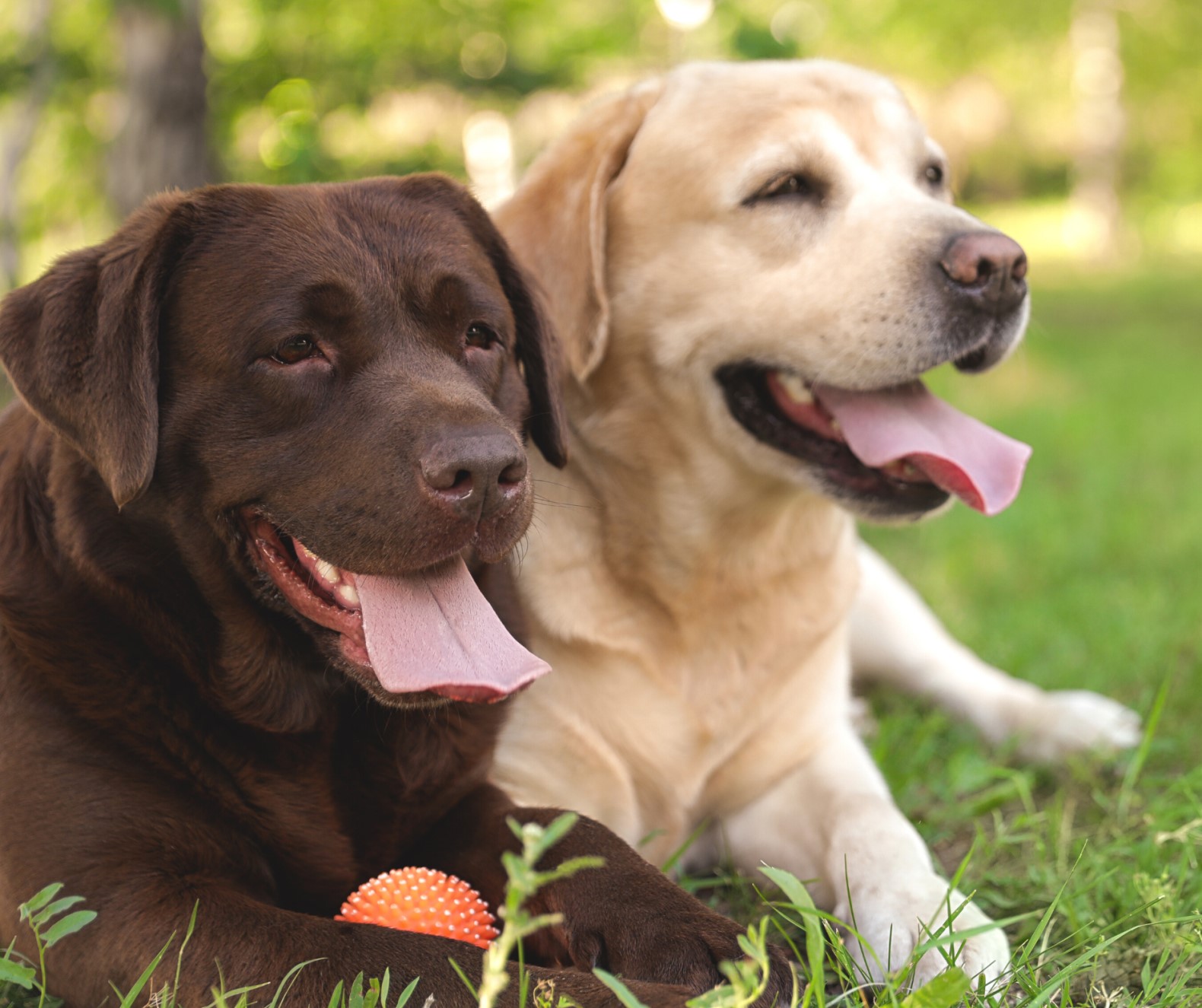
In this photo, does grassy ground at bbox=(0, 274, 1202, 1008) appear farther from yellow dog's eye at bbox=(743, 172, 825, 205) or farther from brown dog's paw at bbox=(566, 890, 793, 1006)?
yellow dog's eye at bbox=(743, 172, 825, 205)

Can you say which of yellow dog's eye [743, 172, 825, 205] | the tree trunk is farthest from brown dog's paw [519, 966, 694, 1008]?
the tree trunk

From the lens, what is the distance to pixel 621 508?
9.79ft

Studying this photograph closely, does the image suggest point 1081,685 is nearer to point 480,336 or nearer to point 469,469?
point 480,336

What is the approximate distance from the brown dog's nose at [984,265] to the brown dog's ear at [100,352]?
1551mm

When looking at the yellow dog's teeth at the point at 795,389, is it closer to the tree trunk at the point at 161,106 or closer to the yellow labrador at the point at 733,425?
the yellow labrador at the point at 733,425

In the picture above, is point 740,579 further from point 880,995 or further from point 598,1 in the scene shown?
point 598,1

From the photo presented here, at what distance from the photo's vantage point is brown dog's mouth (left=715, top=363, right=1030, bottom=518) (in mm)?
2844

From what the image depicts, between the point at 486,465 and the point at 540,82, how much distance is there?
3878 millimetres

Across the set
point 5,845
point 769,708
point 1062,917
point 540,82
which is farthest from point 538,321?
point 540,82

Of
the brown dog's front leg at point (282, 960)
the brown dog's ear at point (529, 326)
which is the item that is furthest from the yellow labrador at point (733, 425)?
the brown dog's front leg at point (282, 960)

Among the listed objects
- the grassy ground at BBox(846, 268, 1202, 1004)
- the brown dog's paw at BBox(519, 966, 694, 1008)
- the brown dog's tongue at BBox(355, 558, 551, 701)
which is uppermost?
the brown dog's tongue at BBox(355, 558, 551, 701)

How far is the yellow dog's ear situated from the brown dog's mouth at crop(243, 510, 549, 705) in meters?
0.86

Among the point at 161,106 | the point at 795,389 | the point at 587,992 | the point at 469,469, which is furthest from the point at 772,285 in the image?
the point at 161,106

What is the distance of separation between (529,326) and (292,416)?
65 centimetres
